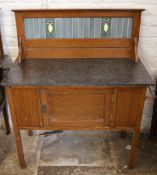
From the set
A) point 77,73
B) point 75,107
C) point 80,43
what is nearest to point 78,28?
point 80,43

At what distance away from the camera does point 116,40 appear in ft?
5.66

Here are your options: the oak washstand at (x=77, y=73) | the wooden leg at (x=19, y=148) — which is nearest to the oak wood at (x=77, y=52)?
the oak washstand at (x=77, y=73)

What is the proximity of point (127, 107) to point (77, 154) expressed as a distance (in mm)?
705

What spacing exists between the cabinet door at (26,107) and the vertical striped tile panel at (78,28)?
493 mm

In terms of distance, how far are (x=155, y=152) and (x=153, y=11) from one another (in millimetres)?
1162

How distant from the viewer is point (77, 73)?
148cm

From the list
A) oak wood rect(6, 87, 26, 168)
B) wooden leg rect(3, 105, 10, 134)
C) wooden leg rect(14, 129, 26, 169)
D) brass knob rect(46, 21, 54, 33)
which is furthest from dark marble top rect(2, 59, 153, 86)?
wooden leg rect(3, 105, 10, 134)

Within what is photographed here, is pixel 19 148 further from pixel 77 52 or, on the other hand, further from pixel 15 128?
pixel 77 52

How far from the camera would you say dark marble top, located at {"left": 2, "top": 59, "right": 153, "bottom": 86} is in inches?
53.7

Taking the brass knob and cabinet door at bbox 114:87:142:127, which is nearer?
cabinet door at bbox 114:87:142:127

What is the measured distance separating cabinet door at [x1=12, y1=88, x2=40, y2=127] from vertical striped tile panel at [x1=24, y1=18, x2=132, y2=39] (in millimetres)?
493

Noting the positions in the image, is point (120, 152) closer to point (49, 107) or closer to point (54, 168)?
point (54, 168)

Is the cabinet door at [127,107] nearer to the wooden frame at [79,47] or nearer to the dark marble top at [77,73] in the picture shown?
the dark marble top at [77,73]

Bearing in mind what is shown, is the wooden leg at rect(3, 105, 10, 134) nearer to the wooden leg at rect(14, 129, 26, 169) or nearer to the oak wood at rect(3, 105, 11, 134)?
the oak wood at rect(3, 105, 11, 134)
